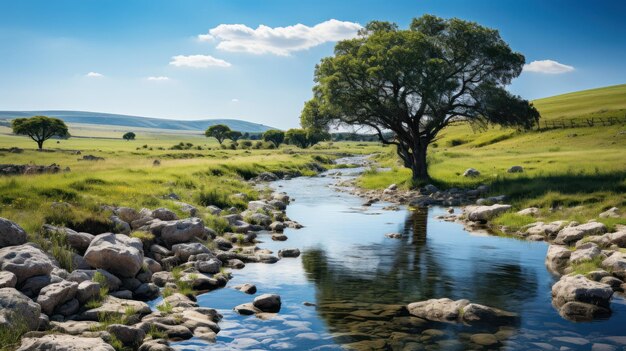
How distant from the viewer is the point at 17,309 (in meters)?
10.3

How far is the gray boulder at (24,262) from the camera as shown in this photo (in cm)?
1218

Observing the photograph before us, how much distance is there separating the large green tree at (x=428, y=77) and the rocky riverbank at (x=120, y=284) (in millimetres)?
24985

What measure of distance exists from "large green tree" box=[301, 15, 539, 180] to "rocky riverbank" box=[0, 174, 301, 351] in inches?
984

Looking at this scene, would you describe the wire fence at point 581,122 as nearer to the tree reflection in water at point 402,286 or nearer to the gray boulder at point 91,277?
the tree reflection in water at point 402,286

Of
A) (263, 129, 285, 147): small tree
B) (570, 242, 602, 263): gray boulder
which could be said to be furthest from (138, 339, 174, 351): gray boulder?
(263, 129, 285, 147): small tree

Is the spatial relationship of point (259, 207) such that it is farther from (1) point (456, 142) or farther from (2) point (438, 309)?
(1) point (456, 142)

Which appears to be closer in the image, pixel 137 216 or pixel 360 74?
pixel 137 216

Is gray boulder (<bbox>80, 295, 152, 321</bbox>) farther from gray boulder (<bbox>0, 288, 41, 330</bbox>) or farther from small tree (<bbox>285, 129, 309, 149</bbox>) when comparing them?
small tree (<bbox>285, 129, 309, 149</bbox>)

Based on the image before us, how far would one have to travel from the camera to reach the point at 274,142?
181 meters

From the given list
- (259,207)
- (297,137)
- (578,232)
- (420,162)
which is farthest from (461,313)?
(297,137)

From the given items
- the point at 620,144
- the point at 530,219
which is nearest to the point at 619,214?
the point at 530,219

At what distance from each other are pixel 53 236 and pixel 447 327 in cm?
1225

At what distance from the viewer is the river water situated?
37.5ft

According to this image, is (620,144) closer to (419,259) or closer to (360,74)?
(360,74)
